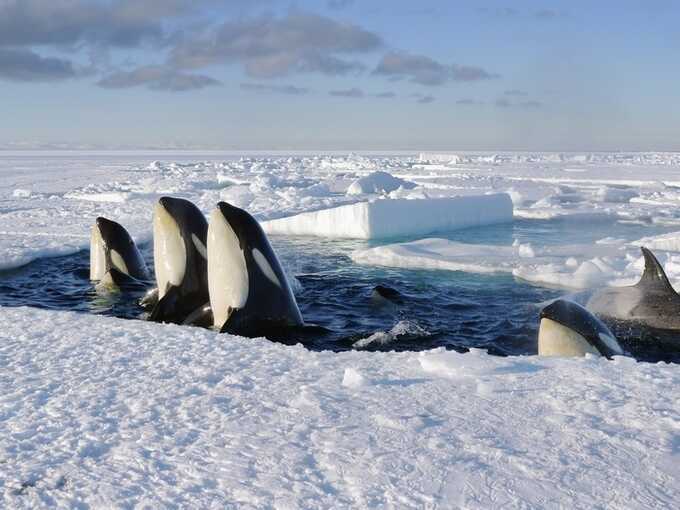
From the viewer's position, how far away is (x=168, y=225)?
25.8ft

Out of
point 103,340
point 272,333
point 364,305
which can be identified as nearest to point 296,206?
point 364,305

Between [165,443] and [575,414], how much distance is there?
1.92 metres

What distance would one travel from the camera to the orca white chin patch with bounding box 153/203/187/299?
25.6ft

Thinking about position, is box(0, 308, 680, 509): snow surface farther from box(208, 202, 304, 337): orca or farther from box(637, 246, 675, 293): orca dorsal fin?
box(637, 246, 675, 293): orca dorsal fin

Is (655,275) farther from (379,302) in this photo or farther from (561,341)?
(379,302)

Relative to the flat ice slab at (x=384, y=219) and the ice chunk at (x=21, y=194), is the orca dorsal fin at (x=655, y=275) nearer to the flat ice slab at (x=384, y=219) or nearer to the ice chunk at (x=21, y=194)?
the flat ice slab at (x=384, y=219)

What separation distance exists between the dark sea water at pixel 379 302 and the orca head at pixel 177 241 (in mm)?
672

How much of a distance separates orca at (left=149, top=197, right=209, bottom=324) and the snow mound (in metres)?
21.2

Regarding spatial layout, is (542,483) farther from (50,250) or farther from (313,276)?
(50,250)

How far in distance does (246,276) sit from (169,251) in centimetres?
141

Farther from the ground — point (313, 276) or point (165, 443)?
point (165, 443)

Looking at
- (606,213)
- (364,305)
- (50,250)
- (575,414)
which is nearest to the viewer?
(575,414)

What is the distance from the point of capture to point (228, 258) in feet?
22.7

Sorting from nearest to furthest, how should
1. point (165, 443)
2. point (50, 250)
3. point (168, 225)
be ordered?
1. point (165, 443)
2. point (168, 225)
3. point (50, 250)
